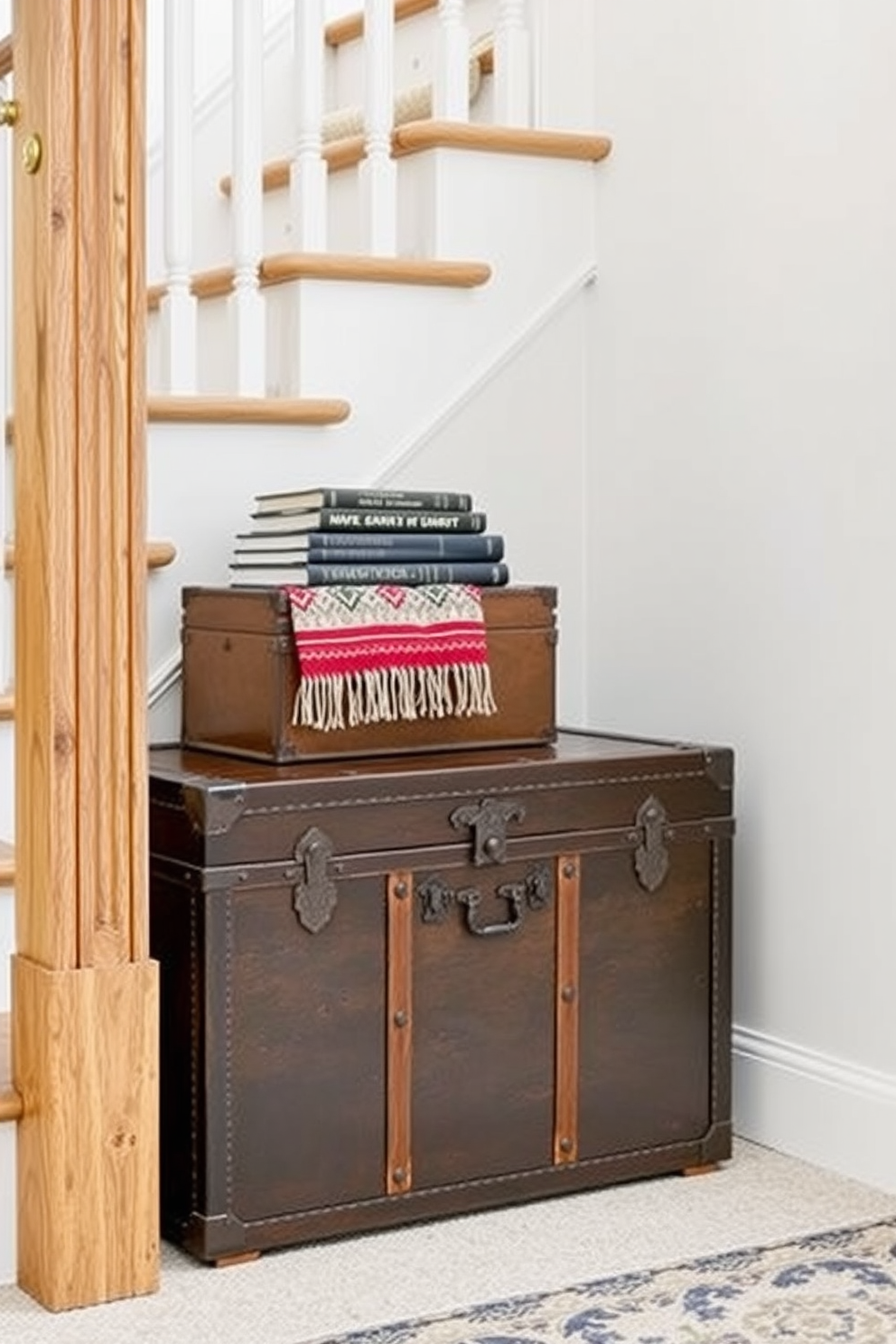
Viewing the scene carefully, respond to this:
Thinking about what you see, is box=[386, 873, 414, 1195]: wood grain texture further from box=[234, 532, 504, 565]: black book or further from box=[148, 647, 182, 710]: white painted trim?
box=[148, 647, 182, 710]: white painted trim

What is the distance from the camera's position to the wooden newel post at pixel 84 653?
231 cm

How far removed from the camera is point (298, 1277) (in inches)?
96.2

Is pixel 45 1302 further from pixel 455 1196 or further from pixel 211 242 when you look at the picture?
pixel 211 242

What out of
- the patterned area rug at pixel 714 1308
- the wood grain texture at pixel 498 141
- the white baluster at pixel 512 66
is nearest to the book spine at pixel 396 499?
the wood grain texture at pixel 498 141

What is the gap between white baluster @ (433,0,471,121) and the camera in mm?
3188

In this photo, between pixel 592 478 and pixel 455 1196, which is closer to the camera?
pixel 455 1196

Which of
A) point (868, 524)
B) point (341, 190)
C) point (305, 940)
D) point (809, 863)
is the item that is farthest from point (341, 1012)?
point (341, 190)

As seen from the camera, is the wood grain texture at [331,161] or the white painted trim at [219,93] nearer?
the wood grain texture at [331,161]

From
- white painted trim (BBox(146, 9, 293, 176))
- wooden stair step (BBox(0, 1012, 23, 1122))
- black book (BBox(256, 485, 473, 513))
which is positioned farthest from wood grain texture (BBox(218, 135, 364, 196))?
wooden stair step (BBox(0, 1012, 23, 1122))

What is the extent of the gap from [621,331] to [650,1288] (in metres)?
1.43

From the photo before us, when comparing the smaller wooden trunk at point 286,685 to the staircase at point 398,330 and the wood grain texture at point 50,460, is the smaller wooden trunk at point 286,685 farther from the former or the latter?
the wood grain texture at point 50,460

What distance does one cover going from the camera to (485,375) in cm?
316

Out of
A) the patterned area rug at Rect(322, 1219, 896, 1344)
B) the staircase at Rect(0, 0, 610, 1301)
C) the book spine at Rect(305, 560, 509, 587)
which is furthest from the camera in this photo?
the staircase at Rect(0, 0, 610, 1301)

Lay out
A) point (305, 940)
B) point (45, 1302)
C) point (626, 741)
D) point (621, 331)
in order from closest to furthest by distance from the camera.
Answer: point (45, 1302), point (305, 940), point (626, 741), point (621, 331)
